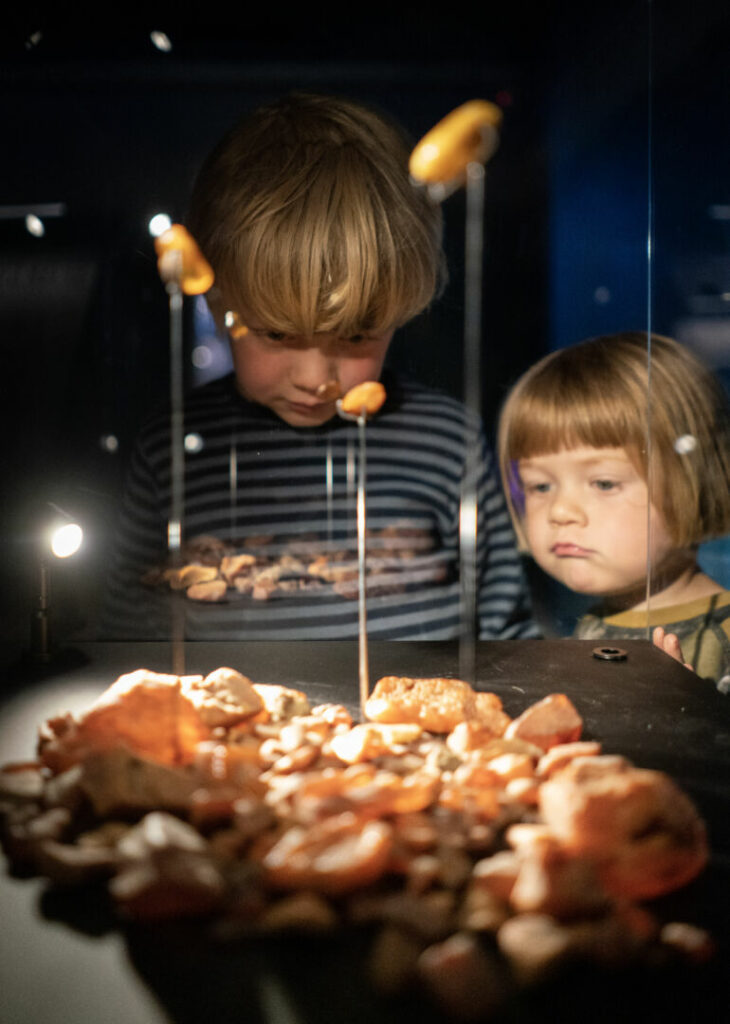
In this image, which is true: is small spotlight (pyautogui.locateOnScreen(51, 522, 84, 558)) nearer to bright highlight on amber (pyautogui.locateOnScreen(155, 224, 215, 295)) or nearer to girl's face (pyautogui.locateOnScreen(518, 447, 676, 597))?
bright highlight on amber (pyautogui.locateOnScreen(155, 224, 215, 295))

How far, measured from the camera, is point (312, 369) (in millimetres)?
1211

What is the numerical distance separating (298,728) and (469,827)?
208mm

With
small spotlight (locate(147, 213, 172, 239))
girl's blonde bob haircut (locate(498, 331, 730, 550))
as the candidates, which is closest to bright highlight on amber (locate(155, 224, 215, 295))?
small spotlight (locate(147, 213, 172, 239))

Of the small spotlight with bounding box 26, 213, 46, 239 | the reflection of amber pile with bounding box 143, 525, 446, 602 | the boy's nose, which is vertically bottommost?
the reflection of amber pile with bounding box 143, 525, 446, 602

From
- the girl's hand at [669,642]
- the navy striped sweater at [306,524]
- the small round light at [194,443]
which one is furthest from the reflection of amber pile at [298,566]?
the girl's hand at [669,642]

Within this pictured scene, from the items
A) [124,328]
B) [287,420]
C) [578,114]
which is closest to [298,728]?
[287,420]

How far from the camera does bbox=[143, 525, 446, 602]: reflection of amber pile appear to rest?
129cm

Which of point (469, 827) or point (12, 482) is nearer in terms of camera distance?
point (469, 827)

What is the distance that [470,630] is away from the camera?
53.0 inches

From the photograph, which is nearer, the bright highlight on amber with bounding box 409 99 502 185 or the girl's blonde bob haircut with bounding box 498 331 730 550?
the bright highlight on amber with bounding box 409 99 502 185

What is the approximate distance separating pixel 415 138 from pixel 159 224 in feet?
1.24

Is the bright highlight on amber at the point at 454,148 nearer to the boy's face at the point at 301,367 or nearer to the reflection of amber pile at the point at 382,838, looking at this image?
the boy's face at the point at 301,367

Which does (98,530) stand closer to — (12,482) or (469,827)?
(12,482)

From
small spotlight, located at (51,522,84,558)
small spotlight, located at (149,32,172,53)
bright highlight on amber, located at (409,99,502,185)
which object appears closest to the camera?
bright highlight on amber, located at (409,99,502,185)
